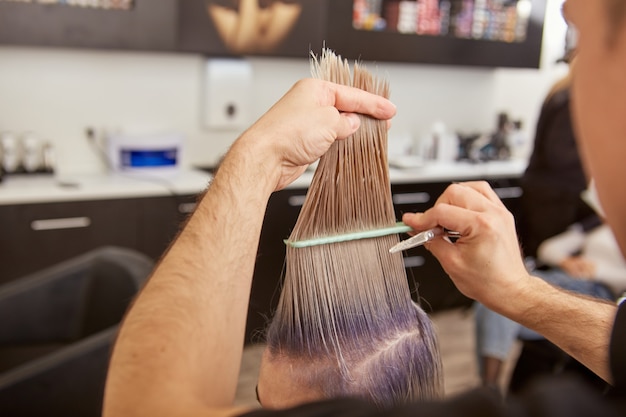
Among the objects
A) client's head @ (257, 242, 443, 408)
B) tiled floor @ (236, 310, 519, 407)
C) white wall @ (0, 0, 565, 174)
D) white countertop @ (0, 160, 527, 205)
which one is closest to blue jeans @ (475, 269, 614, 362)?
tiled floor @ (236, 310, 519, 407)

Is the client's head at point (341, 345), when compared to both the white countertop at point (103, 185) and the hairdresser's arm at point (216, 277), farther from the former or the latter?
the white countertop at point (103, 185)

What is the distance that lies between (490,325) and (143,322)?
2036 mm

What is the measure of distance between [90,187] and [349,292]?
6.63ft

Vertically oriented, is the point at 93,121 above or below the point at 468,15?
below

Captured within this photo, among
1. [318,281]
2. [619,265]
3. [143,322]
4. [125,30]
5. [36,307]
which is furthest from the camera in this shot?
[125,30]

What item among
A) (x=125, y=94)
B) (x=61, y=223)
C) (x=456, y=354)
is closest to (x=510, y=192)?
(x=456, y=354)

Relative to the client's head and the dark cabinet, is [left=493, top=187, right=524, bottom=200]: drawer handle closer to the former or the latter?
the dark cabinet

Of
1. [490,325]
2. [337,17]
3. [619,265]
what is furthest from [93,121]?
[619,265]

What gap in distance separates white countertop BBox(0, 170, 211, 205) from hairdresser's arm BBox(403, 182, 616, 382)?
1.66m

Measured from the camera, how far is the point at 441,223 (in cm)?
101

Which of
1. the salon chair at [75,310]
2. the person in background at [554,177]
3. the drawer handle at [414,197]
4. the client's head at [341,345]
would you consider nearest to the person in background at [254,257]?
the client's head at [341,345]

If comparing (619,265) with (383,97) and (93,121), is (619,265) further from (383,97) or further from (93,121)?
(93,121)

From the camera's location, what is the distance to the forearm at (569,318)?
1.00m

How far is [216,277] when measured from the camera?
2.63ft
